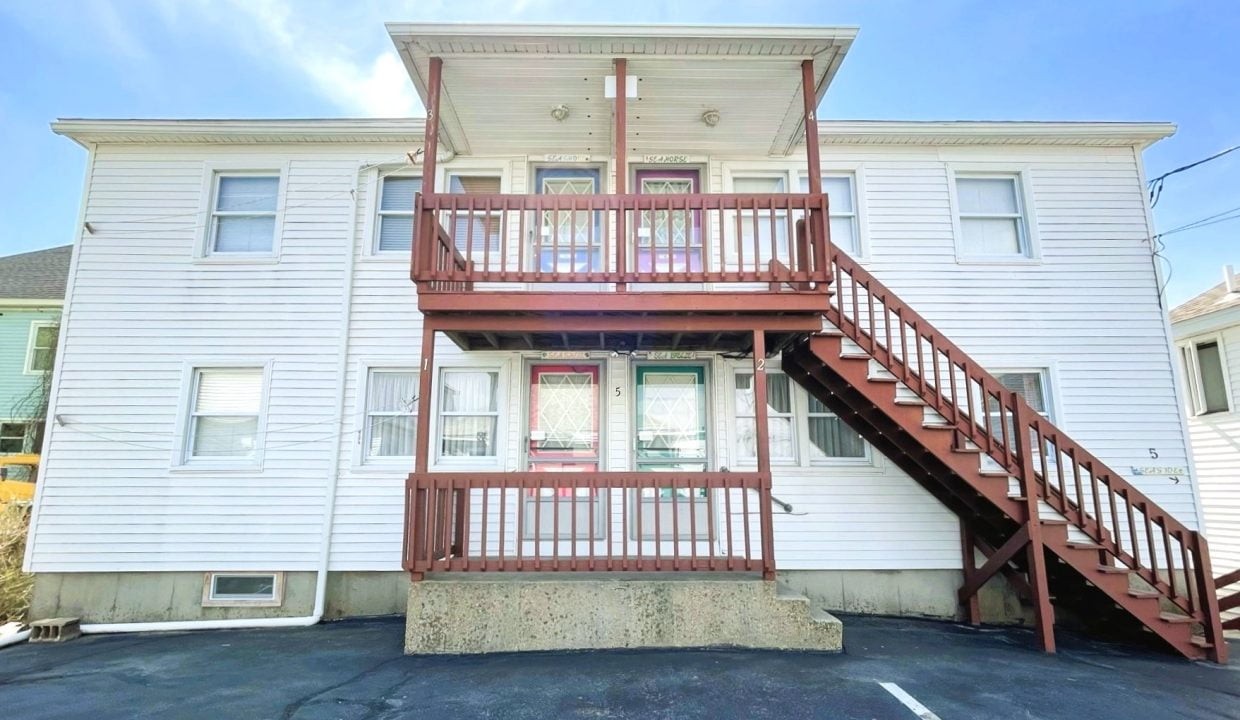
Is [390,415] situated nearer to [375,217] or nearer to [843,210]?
[375,217]

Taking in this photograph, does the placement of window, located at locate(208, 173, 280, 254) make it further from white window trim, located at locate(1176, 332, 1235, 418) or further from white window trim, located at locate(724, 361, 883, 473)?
white window trim, located at locate(1176, 332, 1235, 418)

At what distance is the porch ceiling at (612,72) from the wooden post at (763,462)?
2.54 metres

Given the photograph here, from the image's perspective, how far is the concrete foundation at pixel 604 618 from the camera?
4.50 meters

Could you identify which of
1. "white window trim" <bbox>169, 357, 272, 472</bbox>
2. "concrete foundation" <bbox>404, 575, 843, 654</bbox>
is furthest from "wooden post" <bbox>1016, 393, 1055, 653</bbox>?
"white window trim" <bbox>169, 357, 272, 472</bbox>

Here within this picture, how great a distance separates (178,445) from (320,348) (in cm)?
188

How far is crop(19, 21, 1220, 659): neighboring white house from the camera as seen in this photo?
604 cm

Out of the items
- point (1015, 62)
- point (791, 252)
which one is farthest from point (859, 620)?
point (1015, 62)

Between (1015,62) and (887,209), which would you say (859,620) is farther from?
(1015,62)

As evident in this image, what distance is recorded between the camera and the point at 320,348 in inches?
251

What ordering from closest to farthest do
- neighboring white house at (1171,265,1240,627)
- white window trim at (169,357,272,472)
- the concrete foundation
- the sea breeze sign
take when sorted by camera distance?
the concrete foundation < white window trim at (169,357,272,472) < the sea breeze sign < neighboring white house at (1171,265,1240,627)

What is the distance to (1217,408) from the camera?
328 inches

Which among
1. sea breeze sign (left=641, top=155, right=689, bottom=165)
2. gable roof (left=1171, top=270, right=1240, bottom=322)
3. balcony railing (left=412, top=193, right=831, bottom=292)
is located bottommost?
balcony railing (left=412, top=193, right=831, bottom=292)

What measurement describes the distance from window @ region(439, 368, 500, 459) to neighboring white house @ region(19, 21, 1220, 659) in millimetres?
29

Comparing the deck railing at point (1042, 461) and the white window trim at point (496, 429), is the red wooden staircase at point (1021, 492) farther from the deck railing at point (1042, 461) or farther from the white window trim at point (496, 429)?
the white window trim at point (496, 429)
